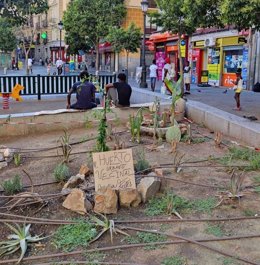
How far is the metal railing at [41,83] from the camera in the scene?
14008mm

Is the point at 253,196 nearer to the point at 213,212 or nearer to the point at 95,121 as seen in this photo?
the point at 213,212

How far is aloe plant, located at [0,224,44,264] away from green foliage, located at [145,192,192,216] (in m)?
1.17

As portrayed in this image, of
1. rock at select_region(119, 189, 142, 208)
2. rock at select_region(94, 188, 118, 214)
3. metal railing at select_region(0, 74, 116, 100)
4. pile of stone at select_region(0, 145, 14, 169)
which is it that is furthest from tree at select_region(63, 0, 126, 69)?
rock at select_region(94, 188, 118, 214)

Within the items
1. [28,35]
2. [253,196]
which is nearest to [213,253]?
[253,196]

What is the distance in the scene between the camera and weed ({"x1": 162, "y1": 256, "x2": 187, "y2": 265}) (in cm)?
311

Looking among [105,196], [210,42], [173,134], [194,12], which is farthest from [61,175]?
[210,42]

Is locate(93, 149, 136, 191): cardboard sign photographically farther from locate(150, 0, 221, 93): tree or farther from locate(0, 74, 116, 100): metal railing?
locate(0, 74, 116, 100): metal railing

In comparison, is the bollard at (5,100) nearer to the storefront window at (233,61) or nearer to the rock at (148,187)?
the rock at (148,187)

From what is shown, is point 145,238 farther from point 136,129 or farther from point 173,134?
point 136,129

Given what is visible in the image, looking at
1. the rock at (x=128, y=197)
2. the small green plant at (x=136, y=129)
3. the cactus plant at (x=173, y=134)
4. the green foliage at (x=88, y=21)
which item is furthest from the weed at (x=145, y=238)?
the green foliage at (x=88, y=21)

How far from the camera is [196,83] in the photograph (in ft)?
80.6

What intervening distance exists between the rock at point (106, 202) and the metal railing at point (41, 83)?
33.1 feet

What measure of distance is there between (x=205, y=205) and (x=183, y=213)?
1.02 feet

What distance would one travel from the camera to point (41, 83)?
47.6 feet
